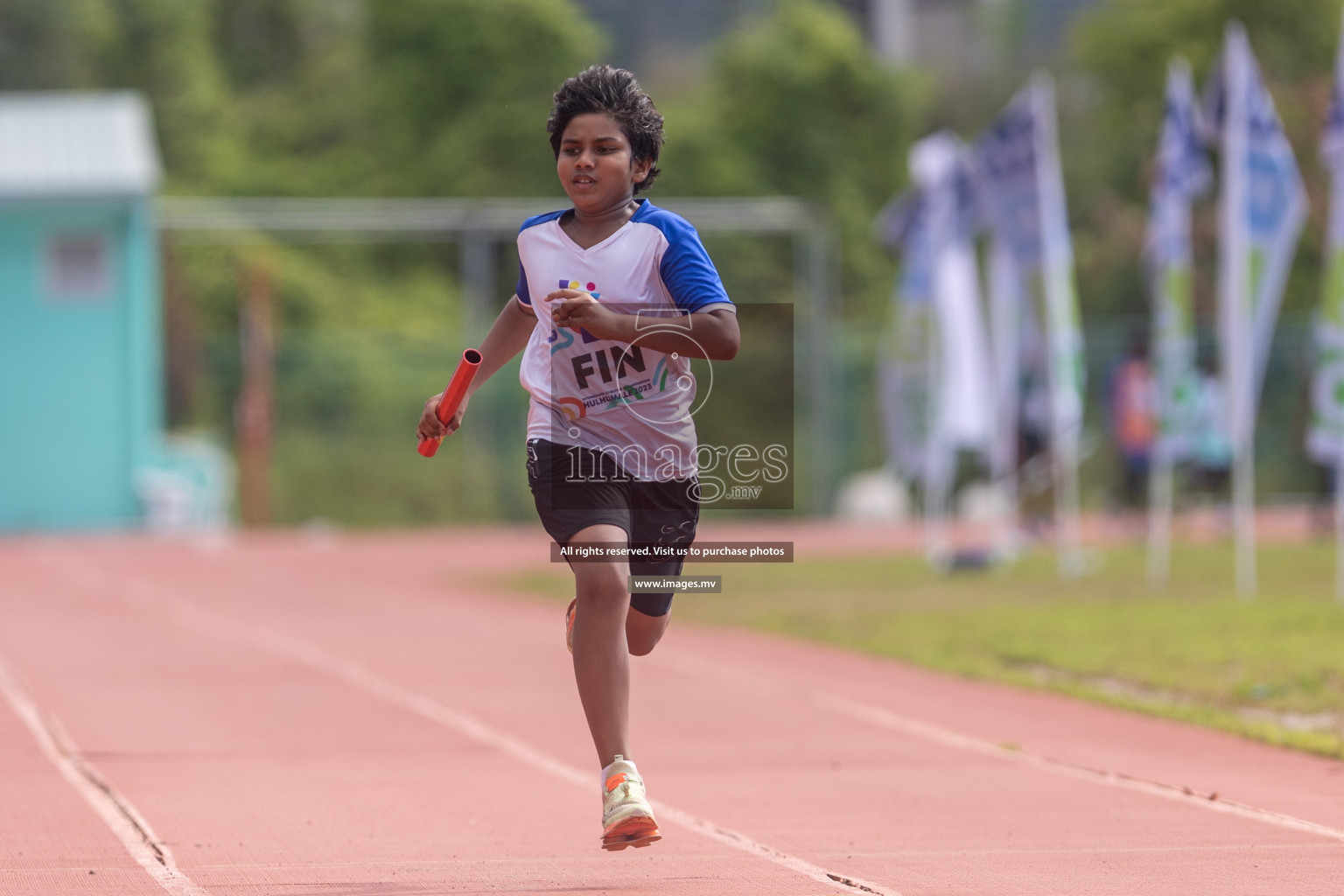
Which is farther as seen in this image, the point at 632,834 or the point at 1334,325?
the point at 1334,325

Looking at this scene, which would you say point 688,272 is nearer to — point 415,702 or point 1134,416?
point 415,702

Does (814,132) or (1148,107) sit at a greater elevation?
(1148,107)

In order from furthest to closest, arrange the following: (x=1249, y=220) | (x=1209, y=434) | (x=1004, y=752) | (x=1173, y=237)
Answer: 1. (x=1209, y=434)
2. (x=1173, y=237)
3. (x=1249, y=220)
4. (x=1004, y=752)

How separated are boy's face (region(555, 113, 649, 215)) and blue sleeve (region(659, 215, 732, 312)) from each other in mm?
173

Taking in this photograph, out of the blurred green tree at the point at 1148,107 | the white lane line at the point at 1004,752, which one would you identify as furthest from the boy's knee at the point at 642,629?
the blurred green tree at the point at 1148,107

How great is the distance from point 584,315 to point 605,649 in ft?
3.02

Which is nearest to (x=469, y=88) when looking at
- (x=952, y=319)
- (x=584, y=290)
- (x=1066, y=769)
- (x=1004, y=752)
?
(x=952, y=319)

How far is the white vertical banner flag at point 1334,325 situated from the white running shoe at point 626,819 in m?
9.50

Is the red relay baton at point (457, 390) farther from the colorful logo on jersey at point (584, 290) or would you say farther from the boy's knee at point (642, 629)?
the boy's knee at point (642, 629)

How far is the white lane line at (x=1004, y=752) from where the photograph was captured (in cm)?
665

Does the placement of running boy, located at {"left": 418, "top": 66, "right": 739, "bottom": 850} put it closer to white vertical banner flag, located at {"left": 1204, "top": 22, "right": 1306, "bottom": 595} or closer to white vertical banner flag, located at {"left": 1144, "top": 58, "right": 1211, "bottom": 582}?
white vertical banner flag, located at {"left": 1204, "top": 22, "right": 1306, "bottom": 595}

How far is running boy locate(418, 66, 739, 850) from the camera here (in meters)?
5.46

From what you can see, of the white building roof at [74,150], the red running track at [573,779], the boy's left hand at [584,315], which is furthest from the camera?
the white building roof at [74,150]

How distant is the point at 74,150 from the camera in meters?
27.6
